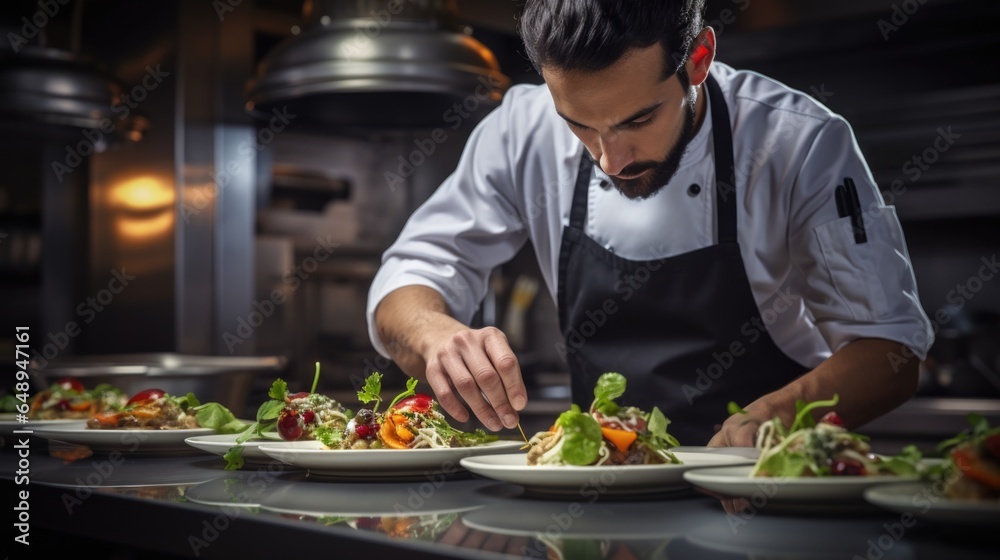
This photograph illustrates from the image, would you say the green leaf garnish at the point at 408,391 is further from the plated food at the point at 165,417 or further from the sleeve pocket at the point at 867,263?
the sleeve pocket at the point at 867,263

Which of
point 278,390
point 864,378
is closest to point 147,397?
point 278,390

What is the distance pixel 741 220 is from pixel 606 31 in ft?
1.83

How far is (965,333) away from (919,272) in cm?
40

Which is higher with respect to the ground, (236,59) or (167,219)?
(236,59)

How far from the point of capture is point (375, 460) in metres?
1.22

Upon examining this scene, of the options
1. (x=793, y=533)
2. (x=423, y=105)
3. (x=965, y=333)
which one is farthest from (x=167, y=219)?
(x=793, y=533)

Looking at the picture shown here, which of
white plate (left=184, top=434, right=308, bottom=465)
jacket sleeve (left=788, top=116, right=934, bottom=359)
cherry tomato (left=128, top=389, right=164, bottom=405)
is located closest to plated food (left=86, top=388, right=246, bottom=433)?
cherry tomato (left=128, top=389, right=164, bottom=405)

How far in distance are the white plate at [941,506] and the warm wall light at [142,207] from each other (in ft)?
13.5

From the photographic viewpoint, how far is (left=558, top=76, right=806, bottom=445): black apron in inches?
75.7

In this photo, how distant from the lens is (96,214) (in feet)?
15.9

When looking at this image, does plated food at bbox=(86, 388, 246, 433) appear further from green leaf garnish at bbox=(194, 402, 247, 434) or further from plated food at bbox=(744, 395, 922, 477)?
plated food at bbox=(744, 395, 922, 477)

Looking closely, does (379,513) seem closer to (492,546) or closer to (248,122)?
(492,546)

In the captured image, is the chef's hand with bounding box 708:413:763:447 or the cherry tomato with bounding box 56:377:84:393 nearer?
the chef's hand with bounding box 708:413:763:447

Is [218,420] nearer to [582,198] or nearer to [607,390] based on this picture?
[607,390]
